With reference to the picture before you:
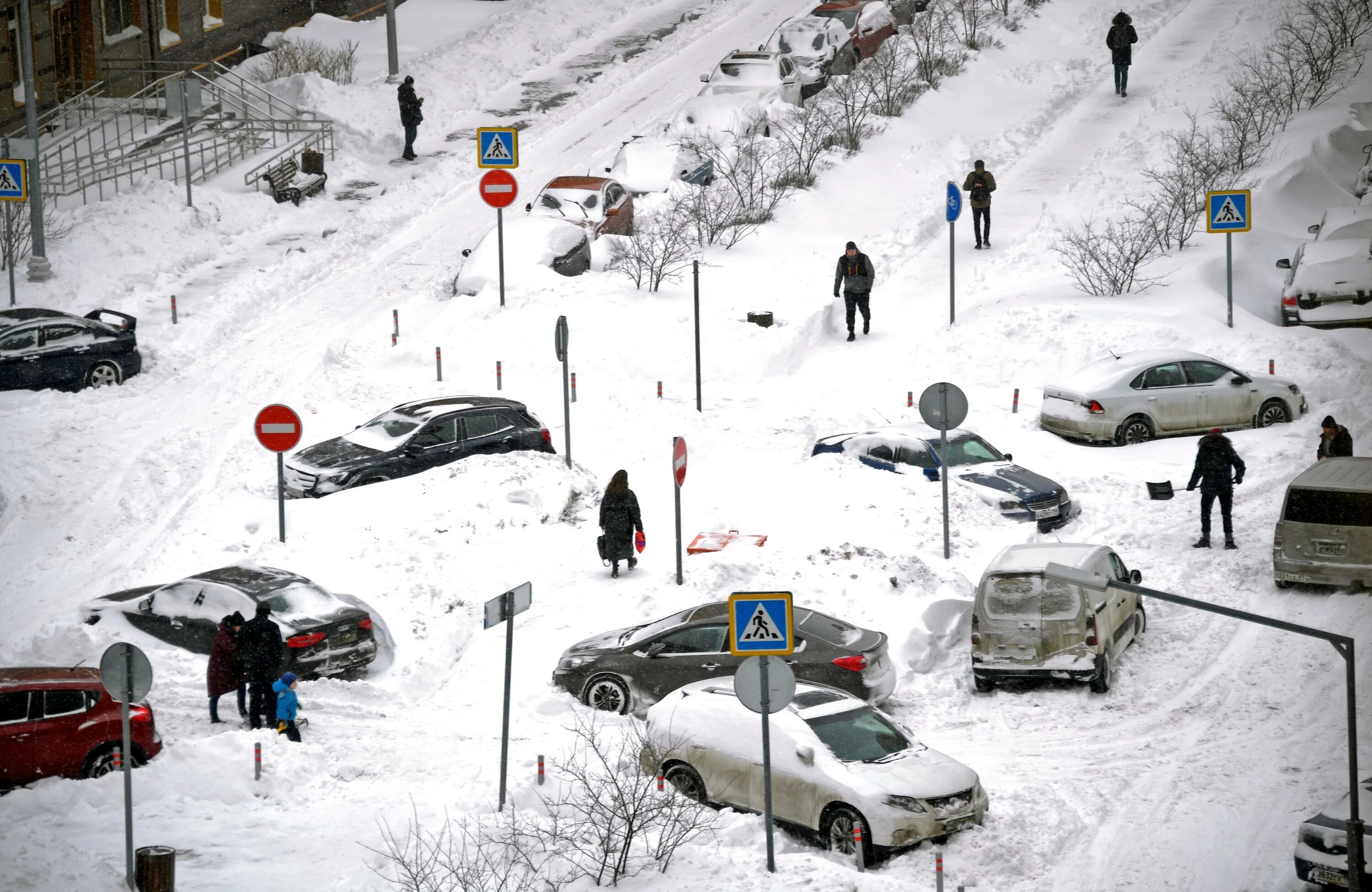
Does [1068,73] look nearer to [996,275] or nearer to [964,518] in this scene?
[996,275]

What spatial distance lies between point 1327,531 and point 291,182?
23.1m

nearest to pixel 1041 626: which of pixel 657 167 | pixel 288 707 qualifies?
pixel 288 707

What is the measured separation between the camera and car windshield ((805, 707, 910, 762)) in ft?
37.3

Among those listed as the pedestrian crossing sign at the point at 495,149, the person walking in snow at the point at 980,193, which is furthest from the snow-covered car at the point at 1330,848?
the pedestrian crossing sign at the point at 495,149

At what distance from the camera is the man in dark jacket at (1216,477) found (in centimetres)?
1712

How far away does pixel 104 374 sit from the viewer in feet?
72.2

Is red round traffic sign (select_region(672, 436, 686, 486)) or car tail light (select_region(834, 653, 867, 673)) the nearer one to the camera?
car tail light (select_region(834, 653, 867, 673))

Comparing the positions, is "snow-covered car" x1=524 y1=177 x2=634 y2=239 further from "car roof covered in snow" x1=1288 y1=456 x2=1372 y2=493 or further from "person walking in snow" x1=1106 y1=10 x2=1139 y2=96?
"car roof covered in snow" x1=1288 y1=456 x2=1372 y2=493

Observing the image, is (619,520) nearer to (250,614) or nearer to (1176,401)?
(250,614)

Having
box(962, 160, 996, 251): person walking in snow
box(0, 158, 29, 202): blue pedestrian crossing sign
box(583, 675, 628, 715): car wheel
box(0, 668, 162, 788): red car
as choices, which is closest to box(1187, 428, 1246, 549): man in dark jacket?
box(583, 675, 628, 715): car wheel

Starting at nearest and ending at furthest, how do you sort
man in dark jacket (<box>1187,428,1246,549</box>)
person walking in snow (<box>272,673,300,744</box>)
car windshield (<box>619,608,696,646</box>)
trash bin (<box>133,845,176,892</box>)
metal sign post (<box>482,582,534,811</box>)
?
trash bin (<box>133,845,176,892</box>)
metal sign post (<box>482,582,534,811</box>)
person walking in snow (<box>272,673,300,744</box>)
car windshield (<box>619,608,696,646</box>)
man in dark jacket (<box>1187,428,1246,549</box>)

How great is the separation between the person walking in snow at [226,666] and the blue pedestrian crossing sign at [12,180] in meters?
14.2

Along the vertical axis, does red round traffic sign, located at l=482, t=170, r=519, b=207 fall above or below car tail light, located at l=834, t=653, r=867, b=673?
above

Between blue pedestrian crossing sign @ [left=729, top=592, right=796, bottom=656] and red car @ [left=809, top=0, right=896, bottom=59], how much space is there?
28393mm
